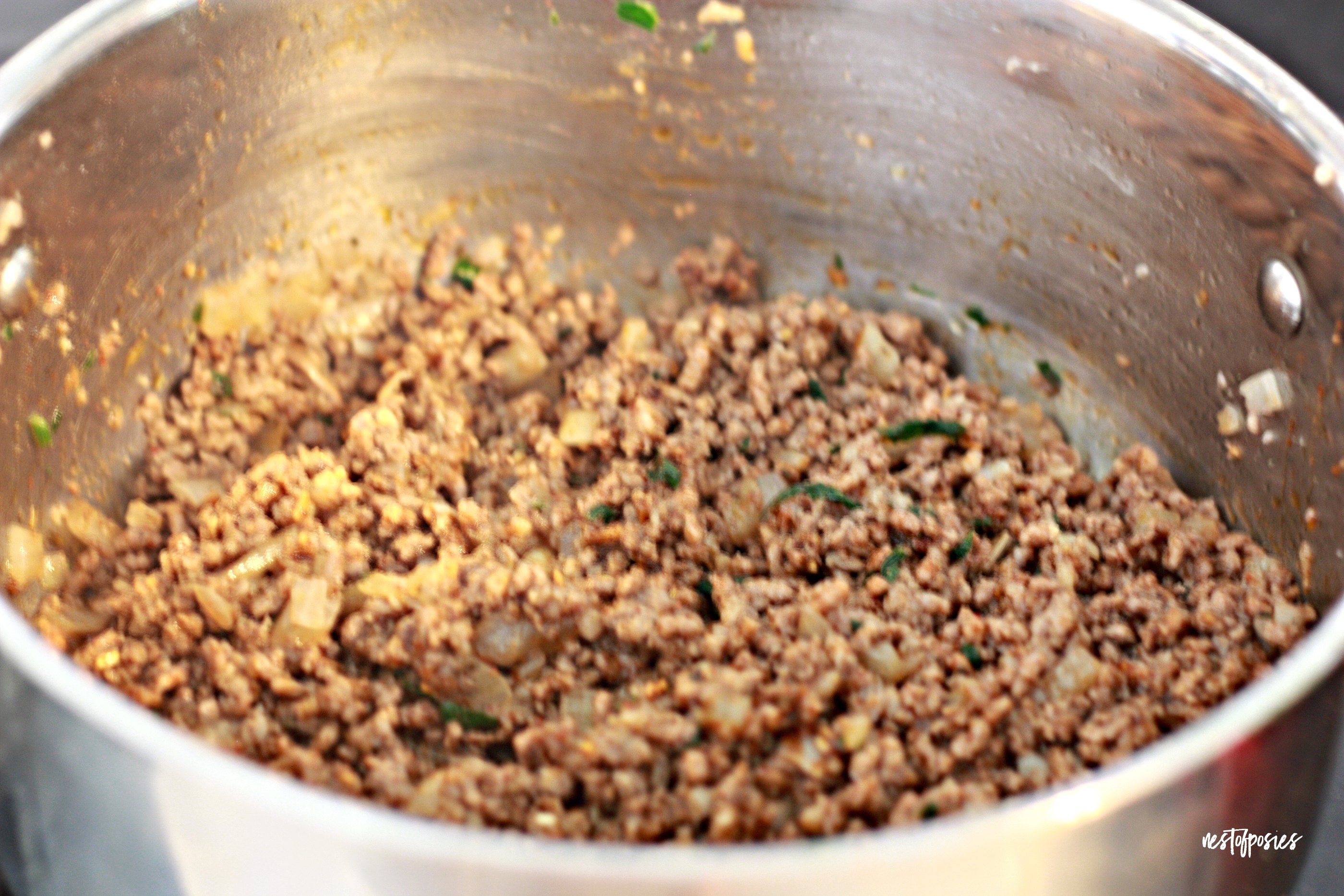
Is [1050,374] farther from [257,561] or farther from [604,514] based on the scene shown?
[257,561]

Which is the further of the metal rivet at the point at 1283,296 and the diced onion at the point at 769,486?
the diced onion at the point at 769,486

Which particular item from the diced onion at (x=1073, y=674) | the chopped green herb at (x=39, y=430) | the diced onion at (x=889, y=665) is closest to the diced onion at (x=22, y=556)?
the chopped green herb at (x=39, y=430)

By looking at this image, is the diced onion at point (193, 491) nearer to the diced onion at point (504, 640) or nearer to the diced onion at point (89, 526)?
the diced onion at point (89, 526)

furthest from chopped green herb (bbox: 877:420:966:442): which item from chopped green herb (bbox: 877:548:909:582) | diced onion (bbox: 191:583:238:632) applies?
diced onion (bbox: 191:583:238:632)

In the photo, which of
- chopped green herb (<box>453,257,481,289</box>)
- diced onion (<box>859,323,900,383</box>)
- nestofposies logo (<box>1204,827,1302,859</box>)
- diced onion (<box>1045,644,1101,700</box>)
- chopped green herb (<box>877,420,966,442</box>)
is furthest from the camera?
chopped green herb (<box>453,257,481,289</box>)

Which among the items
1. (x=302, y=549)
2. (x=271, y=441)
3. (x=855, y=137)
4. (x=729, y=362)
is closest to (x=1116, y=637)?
(x=729, y=362)

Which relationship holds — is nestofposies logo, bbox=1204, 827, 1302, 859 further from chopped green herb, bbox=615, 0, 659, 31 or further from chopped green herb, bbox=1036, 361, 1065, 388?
chopped green herb, bbox=615, 0, 659, 31

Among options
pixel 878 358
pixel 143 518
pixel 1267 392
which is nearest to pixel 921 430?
pixel 878 358
